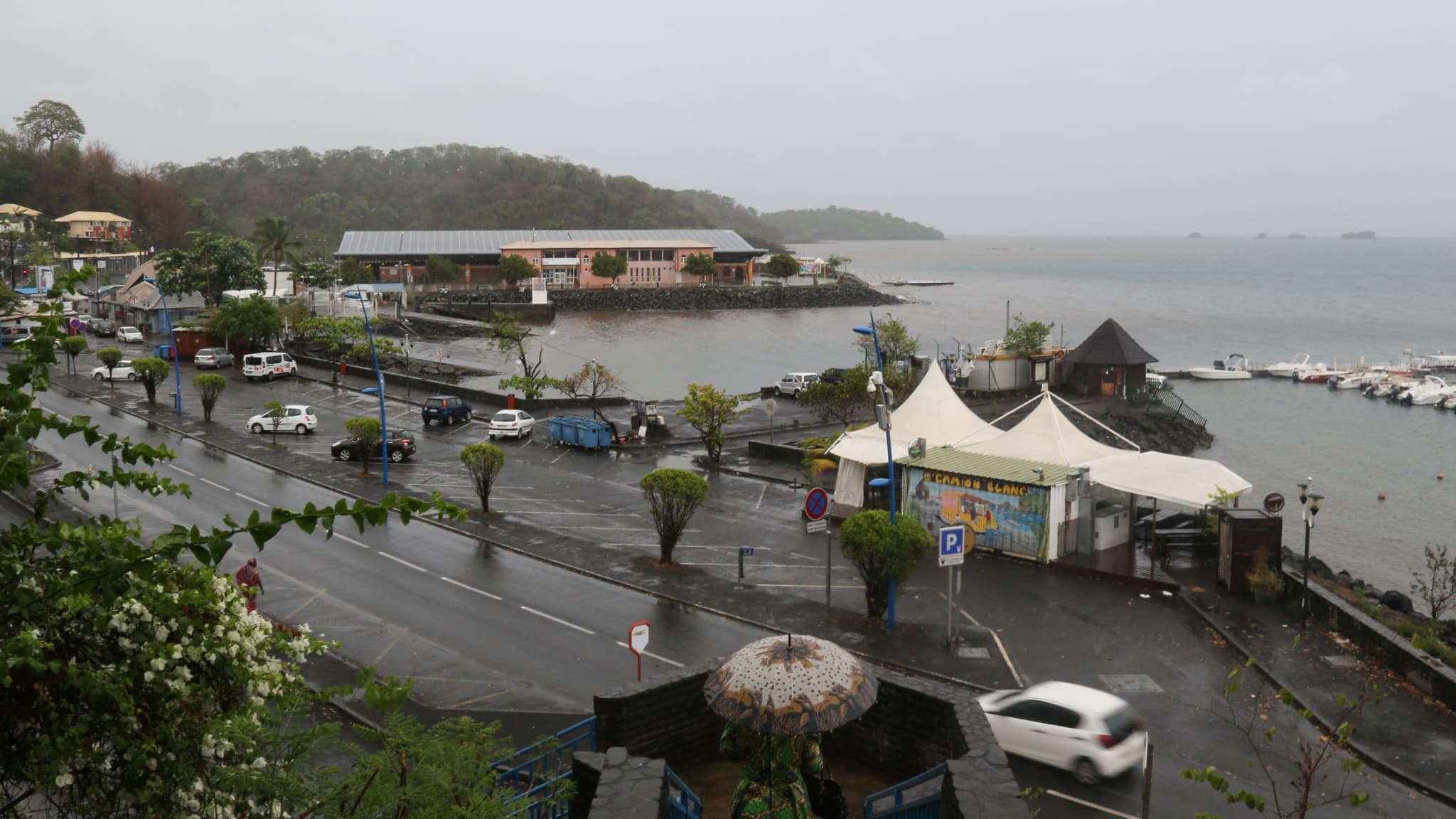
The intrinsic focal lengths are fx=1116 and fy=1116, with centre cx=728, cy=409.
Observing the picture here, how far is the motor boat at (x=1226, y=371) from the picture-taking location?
242 feet

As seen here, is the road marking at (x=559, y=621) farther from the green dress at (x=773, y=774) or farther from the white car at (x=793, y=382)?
the white car at (x=793, y=382)

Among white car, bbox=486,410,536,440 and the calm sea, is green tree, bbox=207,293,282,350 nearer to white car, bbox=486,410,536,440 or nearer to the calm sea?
the calm sea

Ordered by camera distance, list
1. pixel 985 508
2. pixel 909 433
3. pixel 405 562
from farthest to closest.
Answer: pixel 909 433
pixel 985 508
pixel 405 562

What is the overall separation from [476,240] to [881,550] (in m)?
120

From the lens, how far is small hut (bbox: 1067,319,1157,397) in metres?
47.9

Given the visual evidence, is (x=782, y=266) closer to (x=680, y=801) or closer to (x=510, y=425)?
(x=510, y=425)

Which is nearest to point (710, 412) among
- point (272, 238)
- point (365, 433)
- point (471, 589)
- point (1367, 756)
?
point (365, 433)

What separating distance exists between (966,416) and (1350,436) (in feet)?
115

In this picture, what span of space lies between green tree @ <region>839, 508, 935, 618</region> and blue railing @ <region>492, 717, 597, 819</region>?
23.3 feet

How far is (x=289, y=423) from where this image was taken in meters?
38.4

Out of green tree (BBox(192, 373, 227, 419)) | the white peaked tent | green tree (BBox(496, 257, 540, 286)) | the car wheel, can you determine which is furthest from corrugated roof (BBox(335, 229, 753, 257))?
the car wheel

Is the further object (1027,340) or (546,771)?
(1027,340)

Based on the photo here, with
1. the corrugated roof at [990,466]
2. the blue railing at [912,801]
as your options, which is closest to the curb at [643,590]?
the blue railing at [912,801]

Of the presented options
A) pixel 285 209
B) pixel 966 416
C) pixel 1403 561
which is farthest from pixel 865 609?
pixel 285 209
